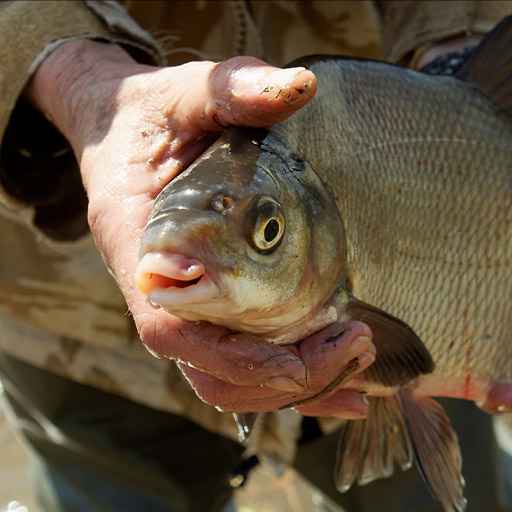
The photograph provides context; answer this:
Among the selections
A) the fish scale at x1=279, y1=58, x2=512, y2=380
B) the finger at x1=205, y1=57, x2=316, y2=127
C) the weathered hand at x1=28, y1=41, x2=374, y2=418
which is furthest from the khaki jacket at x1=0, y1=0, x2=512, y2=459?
the finger at x1=205, y1=57, x2=316, y2=127

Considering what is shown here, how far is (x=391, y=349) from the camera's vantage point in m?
1.30

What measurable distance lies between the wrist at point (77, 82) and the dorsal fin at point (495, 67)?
1.80 feet

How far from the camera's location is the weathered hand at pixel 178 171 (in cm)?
104

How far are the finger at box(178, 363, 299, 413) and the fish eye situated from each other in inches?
7.1

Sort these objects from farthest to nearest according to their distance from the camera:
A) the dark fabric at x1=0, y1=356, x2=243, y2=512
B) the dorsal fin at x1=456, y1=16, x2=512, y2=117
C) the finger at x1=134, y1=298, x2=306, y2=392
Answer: the dark fabric at x1=0, y1=356, x2=243, y2=512
the dorsal fin at x1=456, y1=16, x2=512, y2=117
the finger at x1=134, y1=298, x2=306, y2=392

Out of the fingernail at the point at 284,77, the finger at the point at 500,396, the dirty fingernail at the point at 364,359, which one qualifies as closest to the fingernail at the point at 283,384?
the dirty fingernail at the point at 364,359

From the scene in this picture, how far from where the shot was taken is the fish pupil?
1.03 metres

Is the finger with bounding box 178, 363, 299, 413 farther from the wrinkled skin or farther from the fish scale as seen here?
the fish scale

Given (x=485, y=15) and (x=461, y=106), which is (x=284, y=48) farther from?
(x=461, y=106)

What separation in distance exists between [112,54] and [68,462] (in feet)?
3.63

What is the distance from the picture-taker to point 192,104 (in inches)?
43.4

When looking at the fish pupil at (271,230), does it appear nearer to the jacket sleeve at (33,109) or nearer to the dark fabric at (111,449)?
the jacket sleeve at (33,109)

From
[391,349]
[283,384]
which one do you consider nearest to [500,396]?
[391,349]

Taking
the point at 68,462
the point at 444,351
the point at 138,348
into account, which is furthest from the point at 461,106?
the point at 68,462
